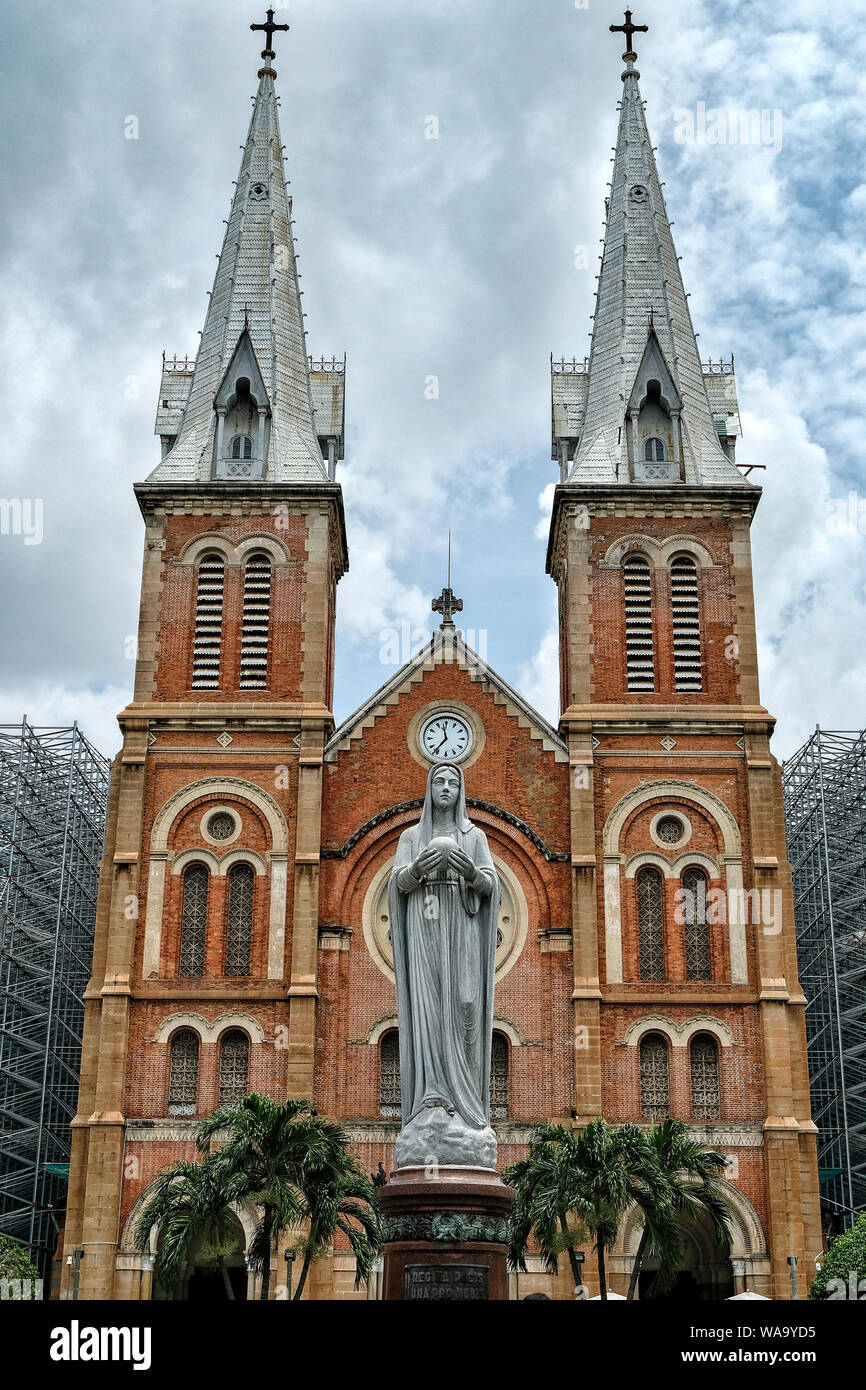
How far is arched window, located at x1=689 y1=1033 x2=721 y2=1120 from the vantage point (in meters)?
36.7

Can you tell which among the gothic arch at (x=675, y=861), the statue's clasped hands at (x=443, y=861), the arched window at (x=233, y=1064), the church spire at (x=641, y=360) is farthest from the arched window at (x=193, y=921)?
the statue's clasped hands at (x=443, y=861)

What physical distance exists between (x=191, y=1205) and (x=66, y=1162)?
20505mm

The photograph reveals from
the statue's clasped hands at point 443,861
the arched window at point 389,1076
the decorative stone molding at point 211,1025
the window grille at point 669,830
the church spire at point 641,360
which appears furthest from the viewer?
the church spire at point 641,360

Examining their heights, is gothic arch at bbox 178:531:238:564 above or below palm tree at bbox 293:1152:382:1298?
above

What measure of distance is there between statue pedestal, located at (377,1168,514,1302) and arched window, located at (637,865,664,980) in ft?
75.0

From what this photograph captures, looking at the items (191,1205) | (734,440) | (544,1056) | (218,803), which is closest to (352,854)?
(218,803)

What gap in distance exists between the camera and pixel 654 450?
1722 inches

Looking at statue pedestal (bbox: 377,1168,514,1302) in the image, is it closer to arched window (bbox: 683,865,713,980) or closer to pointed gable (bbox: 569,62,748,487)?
arched window (bbox: 683,865,713,980)

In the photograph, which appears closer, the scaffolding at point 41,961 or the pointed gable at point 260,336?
the pointed gable at point 260,336

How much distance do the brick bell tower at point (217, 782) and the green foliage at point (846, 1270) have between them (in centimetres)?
1214

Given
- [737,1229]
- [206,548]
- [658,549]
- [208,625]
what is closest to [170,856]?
[208,625]

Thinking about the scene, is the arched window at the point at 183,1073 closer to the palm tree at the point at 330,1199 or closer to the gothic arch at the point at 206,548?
the palm tree at the point at 330,1199

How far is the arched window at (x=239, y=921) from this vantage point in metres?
38.0

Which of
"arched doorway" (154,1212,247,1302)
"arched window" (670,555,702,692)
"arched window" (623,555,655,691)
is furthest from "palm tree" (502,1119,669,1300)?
"arched window" (670,555,702,692)
